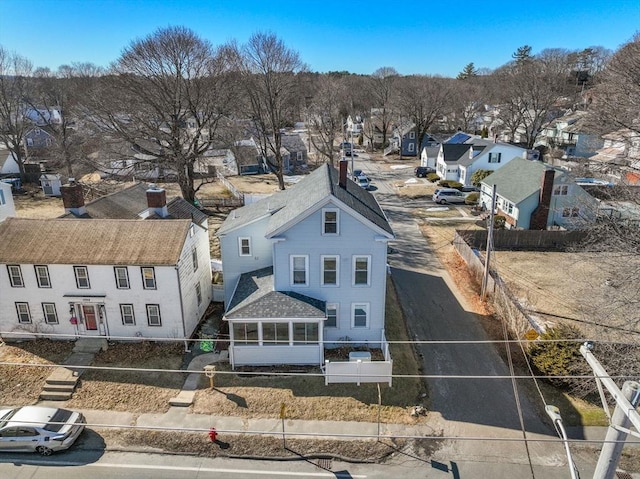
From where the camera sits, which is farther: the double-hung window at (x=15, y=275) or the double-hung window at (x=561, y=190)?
the double-hung window at (x=561, y=190)

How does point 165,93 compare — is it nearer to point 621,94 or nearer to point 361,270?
point 361,270

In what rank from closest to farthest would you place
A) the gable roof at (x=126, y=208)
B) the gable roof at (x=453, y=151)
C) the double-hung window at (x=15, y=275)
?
1. the double-hung window at (x=15, y=275)
2. the gable roof at (x=126, y=208)
3. the gable roof at (x=453, y=151)

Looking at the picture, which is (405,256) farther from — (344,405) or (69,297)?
(69,297)

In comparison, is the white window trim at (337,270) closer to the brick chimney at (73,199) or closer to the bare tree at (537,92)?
→ the brick chimney at (73,199)

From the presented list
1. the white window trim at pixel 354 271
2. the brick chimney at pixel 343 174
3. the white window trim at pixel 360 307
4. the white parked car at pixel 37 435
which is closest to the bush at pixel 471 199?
the brick chimney at pixel 343 174

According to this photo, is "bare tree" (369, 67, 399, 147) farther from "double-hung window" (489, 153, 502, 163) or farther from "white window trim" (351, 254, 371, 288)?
"white window trim" (351, 254, 371, 288)
